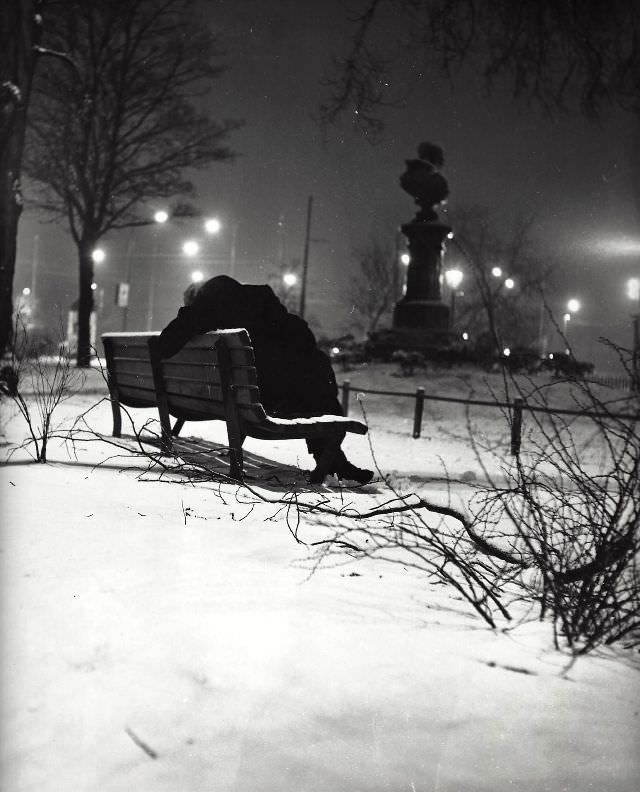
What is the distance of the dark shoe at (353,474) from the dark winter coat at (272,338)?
1.41 feet

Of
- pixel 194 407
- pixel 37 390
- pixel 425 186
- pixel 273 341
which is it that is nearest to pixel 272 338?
pixel 273 341

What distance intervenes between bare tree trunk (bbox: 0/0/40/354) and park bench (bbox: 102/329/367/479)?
477cm

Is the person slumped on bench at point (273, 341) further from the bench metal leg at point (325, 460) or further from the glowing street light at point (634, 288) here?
A: the glowing street light at point (634, 288)

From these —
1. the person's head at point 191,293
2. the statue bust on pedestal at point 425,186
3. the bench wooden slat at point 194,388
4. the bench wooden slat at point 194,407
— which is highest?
the statue bust on pedestal at point 425,186

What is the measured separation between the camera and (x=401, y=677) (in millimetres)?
2068

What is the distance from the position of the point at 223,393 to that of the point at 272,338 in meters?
0.58

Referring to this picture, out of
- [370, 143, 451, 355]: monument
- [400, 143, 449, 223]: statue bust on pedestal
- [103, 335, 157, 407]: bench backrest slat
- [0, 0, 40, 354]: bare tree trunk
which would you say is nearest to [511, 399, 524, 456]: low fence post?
[103, 335, 157, 407]: bench backrest slat

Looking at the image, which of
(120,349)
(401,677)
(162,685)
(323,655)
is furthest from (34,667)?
(120,349)

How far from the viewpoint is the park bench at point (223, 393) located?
4.62m

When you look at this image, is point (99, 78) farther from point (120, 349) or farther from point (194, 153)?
point (120, 349)

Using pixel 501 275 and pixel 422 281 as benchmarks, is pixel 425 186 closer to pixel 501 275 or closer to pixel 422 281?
pixel 422 281

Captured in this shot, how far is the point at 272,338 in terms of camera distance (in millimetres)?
5145

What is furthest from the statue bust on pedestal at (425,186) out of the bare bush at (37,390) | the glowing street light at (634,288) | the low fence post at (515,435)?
the low fence post at (515,435)

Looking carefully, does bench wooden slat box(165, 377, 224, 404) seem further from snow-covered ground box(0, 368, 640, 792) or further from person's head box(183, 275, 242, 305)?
snow-covered ground box(0, 368, 640, 792)
